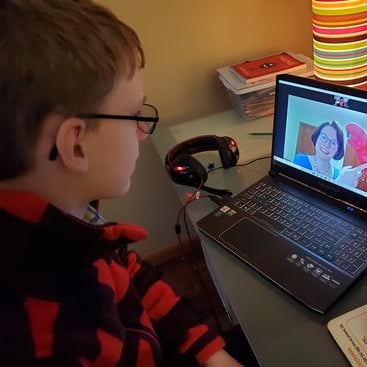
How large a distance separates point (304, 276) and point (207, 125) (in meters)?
0.76

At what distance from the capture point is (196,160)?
111 centimetres

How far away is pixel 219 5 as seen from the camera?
1344 mm

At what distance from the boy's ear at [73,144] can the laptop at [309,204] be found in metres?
0.37

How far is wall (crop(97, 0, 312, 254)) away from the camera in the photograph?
1.32m

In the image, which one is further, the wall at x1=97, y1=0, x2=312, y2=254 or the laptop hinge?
the wall at x1=97, y1=0, x2=312, y2=254

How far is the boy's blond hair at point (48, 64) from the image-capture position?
51 centimetres

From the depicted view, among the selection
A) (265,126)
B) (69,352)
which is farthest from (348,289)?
(265,126)

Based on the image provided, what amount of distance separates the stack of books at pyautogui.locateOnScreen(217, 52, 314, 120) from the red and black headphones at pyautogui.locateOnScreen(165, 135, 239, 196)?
209mm

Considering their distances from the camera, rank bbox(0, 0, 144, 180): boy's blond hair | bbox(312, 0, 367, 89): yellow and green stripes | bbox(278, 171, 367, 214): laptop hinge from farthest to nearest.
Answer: bbox(312, 0, 367, 89): yellow and green stripes → bbox(278, 171, 367, 214): laptop hinge → bbox(0, 0, 144, 180): boy's blond hair

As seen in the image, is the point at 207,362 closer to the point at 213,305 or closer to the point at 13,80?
the point at 13,80

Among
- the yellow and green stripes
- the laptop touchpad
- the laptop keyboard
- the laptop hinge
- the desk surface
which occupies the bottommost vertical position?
the desk surface

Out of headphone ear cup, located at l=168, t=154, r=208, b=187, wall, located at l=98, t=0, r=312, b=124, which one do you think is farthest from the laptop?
wall, located at l=98, t=0, r=312, b=124

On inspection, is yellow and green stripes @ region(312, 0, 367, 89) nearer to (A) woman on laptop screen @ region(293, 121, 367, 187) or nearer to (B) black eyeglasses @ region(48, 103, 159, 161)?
(A) woman on laptop screen @ region(293, 121, 367, 187)

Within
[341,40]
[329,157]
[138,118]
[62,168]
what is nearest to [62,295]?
[62,168]
